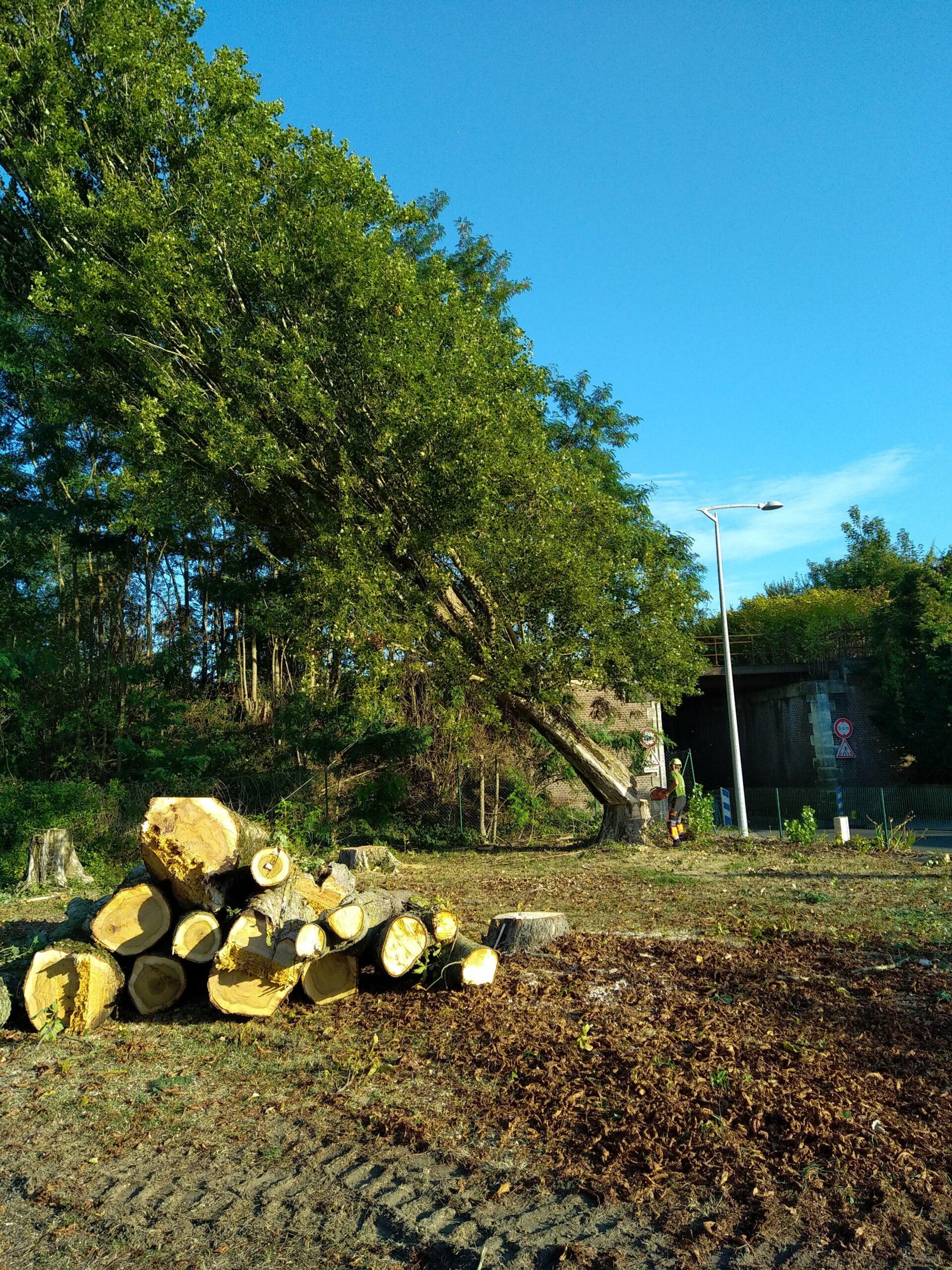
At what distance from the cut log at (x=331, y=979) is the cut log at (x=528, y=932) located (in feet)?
4.96

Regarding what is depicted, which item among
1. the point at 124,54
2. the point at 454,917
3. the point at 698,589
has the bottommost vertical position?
the point at 454,917

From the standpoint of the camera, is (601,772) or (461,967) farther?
(601,772)

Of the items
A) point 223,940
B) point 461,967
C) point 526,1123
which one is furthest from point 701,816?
point 526,1123

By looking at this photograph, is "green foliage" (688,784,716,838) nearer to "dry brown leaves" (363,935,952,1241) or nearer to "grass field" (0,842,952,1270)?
"grass field" (0,842,952,1270)

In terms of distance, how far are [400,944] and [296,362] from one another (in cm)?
954

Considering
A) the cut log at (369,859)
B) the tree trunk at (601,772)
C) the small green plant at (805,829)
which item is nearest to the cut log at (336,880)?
the cut log at (369,859)

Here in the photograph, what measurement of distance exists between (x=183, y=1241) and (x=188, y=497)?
41.5ft

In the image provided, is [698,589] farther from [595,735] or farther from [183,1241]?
[183,1241]

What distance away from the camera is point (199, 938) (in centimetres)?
643

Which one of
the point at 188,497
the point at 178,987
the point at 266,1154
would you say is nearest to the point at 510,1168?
the point at 266,1154

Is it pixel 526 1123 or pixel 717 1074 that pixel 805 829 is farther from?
pixel 526 1123

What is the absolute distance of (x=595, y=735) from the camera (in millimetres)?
21656

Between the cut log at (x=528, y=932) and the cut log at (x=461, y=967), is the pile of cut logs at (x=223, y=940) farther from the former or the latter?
the cut log at (x=528, y=932)

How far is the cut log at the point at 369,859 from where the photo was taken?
14.8m
